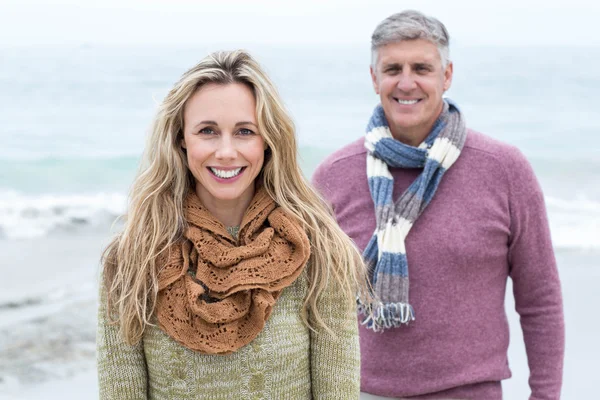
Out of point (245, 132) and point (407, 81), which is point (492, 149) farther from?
point (245, 132)

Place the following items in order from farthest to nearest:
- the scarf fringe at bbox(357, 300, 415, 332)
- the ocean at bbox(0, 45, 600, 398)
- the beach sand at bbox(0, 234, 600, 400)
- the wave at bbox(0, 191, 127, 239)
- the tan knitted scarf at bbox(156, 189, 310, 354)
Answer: the wave at bbox(0, 191, 127, 239) < the ocean at bbox(0, 45, 600, 398) < the beach sand at bbox(0, 234, 600, 400) < the scarf fringe at bbox(357, 300, 415, 332) < the tan knitted scarf at bbox(156, 189, 310, 354)

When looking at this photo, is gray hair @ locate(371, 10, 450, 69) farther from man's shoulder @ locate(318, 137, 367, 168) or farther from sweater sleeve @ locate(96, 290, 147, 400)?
sweater sleeve @ locate(96, 290, 147, 400)

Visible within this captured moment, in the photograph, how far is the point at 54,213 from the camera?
10.5m

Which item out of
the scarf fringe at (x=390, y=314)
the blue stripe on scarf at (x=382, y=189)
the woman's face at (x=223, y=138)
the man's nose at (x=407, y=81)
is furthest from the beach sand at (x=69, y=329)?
the woman's face at (x=223, y=138)

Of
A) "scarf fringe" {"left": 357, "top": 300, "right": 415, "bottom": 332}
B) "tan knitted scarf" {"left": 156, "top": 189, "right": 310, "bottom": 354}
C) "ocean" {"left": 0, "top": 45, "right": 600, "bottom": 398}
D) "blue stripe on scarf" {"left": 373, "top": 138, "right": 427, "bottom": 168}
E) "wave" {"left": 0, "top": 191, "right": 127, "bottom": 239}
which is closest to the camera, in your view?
"tan knitted scarf" {"left": 156, "top": 189, "right": 310, "bottom": 354}

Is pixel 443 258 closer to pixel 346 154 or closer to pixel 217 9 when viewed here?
pixel 346 154

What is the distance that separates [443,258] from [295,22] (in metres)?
14.7

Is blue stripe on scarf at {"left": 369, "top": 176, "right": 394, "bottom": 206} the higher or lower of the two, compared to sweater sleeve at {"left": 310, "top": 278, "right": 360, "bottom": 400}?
higher

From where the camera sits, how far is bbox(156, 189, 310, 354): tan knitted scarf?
1.81m

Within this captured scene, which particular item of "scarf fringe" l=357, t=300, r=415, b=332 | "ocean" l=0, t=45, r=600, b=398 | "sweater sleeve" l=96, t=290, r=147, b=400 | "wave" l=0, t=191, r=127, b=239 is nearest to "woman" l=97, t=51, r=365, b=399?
"sweater sleeve" l=96, t=290, r=147, b=400

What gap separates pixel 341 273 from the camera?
6.43 feet

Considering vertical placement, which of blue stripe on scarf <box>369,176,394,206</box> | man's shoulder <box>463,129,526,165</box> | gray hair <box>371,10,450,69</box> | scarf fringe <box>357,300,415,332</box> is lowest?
scarf fringe <box>357,300,415,332</box>

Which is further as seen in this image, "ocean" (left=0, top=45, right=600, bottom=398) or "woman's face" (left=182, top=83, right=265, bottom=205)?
"ocean" (left=0, top=45, right=600, bottom=398)

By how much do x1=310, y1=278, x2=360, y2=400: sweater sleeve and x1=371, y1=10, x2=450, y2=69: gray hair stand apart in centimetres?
93
